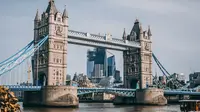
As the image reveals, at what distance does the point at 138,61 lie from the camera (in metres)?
109

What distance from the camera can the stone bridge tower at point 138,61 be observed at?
10844cm

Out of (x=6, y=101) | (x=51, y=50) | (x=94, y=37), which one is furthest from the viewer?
(x=94, y=37)

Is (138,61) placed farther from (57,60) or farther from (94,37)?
(57,60)

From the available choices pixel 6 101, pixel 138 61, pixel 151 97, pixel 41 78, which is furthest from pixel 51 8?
pixel 6 101

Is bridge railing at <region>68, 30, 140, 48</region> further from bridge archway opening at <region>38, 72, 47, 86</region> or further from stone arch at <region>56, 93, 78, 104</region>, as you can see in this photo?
stone arch at <region>56, 93, 78, 104</region>

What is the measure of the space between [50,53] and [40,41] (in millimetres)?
4134

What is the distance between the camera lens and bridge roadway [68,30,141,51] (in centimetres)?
9019

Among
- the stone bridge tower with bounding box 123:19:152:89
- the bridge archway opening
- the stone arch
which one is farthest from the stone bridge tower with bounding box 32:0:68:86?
the stone bridge tower with bounding box 123:19:152:89

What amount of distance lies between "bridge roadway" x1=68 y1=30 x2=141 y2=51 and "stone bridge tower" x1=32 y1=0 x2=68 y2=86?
11.9ft

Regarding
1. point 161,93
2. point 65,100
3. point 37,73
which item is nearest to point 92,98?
point 161,93

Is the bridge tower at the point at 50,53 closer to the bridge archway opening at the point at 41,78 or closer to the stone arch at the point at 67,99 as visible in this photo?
the bridge archway opening at the point at 41,78

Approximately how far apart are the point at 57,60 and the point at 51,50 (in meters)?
3.28

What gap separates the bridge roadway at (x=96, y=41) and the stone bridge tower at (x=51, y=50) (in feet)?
11.9

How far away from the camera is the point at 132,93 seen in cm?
10000
